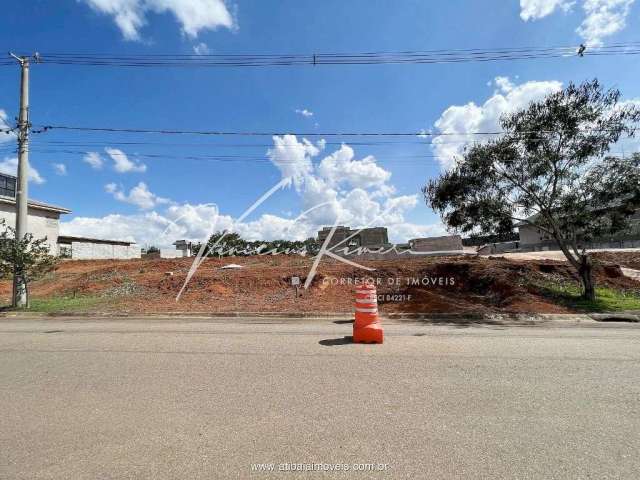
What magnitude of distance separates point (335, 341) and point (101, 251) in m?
43.9

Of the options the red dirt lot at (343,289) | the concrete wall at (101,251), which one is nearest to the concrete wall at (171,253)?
the concrete wall at (101,251)

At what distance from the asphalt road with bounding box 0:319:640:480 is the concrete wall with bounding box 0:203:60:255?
33.1 meters

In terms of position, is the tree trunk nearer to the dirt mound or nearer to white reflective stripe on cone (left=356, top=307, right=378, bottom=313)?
the dirt mound

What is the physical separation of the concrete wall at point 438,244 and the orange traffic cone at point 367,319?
25.2m

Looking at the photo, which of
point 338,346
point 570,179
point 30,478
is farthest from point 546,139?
point 30,478

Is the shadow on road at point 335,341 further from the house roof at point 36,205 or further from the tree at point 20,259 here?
the house roof at point 36,205

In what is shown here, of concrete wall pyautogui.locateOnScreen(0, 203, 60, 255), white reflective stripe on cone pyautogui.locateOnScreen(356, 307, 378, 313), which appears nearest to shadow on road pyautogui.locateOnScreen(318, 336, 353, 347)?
white reflective stripe on cone pyautogui.locateOnScreen(356, 307, 378, 313)

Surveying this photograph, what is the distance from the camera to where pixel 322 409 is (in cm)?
375

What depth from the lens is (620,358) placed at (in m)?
5.74

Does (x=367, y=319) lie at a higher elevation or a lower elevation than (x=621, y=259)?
lower

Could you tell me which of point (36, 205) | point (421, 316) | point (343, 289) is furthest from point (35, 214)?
point (421, 316)

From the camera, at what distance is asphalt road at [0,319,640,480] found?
2775 millimetres

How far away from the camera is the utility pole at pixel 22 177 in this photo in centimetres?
1351

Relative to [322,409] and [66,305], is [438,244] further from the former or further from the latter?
[322,409]
